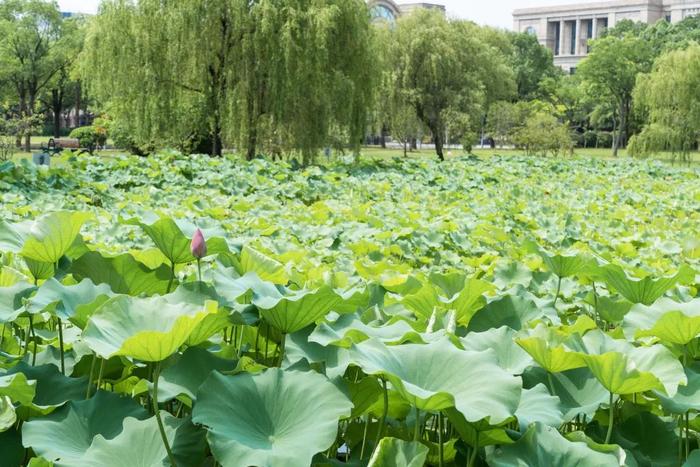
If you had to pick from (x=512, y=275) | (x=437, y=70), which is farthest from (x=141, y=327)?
(x=437, y=70)

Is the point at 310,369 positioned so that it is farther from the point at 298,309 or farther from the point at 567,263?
the point at 567,263

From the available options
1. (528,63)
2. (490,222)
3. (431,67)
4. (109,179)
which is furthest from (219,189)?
(528,63)

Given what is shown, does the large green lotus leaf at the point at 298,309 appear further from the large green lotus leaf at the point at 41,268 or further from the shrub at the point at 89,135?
the shrub at the point at 89,135

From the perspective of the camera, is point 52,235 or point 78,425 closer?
point 78,425

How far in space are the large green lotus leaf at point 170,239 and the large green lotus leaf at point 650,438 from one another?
86cm

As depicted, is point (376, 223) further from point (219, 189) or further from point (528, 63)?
point (528, 63)

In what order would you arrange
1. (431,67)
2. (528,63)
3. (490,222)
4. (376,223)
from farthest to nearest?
(528,63), (431,67), (490,222), (376,223)

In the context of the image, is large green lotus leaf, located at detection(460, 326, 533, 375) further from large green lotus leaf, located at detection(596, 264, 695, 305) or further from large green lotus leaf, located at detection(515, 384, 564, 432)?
large green lotus leaf, located at detection(596, 264, 695, 305)

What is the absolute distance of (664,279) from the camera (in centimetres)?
176

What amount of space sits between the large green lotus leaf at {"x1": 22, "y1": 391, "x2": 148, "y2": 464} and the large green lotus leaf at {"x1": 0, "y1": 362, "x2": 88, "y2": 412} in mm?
65

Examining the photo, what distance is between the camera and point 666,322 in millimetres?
1301

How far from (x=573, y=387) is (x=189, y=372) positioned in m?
0.56

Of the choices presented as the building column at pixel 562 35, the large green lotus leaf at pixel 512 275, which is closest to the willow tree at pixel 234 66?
the large green lotus leaf at pixel 512 275

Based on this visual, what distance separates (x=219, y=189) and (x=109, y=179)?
4.80 feet
